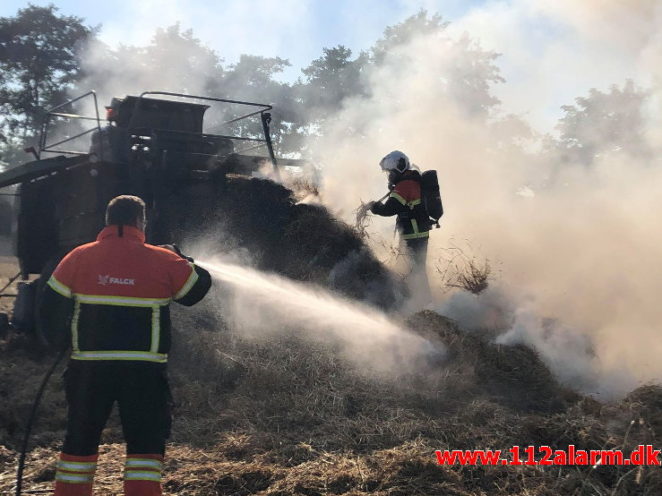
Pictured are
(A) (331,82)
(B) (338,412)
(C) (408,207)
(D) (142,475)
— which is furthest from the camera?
(A) (331,82)

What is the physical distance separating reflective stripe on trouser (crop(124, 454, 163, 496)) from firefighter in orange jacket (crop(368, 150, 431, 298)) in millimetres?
4975

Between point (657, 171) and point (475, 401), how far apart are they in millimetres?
7909

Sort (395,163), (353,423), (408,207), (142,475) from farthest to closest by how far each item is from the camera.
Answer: (395,163)
(408,207)
(353,423)
(142,475)

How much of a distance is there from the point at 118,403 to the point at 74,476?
1.42 ft

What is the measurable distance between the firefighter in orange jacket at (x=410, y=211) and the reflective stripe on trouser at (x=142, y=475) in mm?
4975

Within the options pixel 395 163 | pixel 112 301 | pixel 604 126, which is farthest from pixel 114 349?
pixel 604 126

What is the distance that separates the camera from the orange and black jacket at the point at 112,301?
11.3 ft

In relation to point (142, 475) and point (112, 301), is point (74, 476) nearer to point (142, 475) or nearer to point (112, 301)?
point (142, 475)

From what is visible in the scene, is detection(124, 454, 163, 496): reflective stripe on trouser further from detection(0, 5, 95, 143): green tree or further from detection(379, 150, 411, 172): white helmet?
detection(0, 5, 95, 143): green tree

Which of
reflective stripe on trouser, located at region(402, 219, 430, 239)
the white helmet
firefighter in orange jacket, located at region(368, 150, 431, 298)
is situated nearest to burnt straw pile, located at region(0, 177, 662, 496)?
firefighter in orange jacket, located at region(368, 150, 431, 298)

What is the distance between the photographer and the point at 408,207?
7.83 metres

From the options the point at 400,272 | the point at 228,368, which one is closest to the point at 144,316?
the point at 228,368

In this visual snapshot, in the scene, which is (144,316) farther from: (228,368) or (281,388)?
(228,368)

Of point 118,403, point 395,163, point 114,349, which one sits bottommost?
point 118,403
